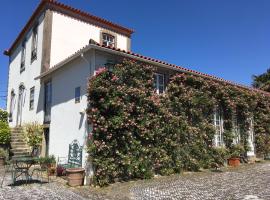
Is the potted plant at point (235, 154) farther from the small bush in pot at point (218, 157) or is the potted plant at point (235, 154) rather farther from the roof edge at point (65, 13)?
the roof edge at point (65, 13)

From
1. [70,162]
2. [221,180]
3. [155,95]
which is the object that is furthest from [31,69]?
[221,180]

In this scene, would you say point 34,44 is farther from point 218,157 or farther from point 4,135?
point 218,157

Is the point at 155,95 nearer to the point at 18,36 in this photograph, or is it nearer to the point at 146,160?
the point at 146,160

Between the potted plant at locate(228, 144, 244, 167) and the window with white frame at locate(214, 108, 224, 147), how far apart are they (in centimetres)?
61

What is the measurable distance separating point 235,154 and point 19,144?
37.3 ft

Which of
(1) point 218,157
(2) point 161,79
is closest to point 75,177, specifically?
(2) point 161,79

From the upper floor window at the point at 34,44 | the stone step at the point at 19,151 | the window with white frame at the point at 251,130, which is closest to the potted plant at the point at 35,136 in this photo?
the stone step at the point at 19,151

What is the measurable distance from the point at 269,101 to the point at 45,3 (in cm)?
1454

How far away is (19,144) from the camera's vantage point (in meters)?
15.3

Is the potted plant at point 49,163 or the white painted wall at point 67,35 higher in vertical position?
the white painted wall at point 67,35

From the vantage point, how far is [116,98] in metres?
9.50

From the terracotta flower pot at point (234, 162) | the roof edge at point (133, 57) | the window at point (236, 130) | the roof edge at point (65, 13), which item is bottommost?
the terracotta flower pot at point (234, 162)

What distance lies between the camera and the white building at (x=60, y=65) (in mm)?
10422

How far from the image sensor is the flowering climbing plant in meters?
9.37
